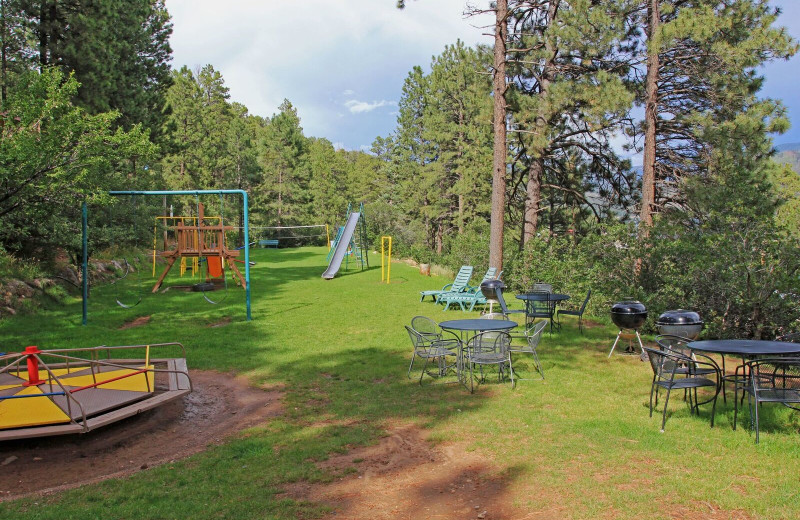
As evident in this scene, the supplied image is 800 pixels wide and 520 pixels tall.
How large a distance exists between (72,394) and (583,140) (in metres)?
15.3

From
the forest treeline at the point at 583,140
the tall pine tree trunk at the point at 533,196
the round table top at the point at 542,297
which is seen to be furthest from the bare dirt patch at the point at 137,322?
the tall pine tree trunk at the point at 533,196

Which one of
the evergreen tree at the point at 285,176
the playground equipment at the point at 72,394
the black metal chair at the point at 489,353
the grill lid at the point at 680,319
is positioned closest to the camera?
the playground equipment at the point at 72,394

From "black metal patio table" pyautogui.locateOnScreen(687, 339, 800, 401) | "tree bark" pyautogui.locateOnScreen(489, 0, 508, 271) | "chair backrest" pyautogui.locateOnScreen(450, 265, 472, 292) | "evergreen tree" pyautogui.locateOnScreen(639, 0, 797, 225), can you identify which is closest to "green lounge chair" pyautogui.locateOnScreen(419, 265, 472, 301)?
"chair backrest" pyautogui.locateOnScreen(450, 265, 472, 292)

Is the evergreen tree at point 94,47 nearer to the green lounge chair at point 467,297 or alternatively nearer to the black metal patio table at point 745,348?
the green lounge chair at point 467,297

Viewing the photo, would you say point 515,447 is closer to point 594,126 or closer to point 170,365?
point 170,365

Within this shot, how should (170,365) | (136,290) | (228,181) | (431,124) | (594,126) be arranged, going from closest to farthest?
(170,365) → (594,126) → (136,290) → (431,124) → (228,181)

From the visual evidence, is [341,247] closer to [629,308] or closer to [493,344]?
[493,344]

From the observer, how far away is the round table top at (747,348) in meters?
4.70

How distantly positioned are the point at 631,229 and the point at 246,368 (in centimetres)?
754

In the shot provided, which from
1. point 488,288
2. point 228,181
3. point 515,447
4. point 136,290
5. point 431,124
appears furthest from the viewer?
point 228,181

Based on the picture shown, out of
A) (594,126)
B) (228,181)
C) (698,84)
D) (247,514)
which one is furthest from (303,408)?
(228,181)

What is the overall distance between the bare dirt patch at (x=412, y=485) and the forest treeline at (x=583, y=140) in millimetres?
5882

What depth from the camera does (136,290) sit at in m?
15.4

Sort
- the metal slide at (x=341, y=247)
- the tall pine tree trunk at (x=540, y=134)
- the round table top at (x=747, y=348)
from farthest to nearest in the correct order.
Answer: the metal slide at (x=341, y=247) → the tall pine tree trunk at (x=540, y=134) → the round table top at (x=747, y=348)
